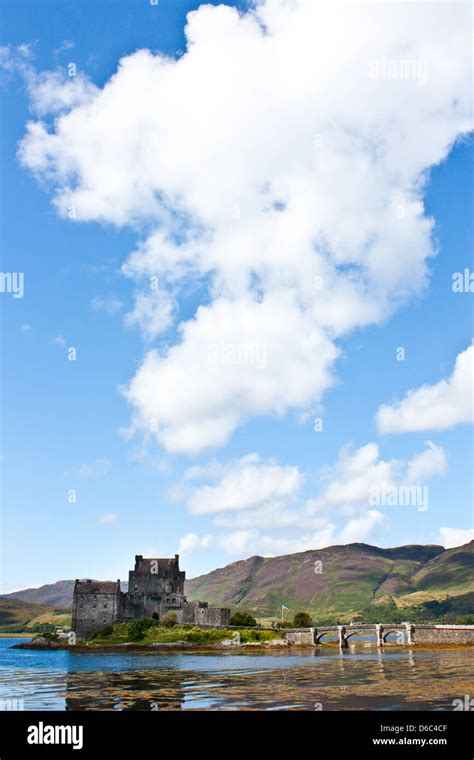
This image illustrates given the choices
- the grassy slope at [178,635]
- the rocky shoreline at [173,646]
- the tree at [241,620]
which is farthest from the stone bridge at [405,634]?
the grassy slope at [178,635]

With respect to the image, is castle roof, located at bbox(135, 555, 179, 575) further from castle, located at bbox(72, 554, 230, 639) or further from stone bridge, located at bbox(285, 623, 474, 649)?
stone bridge, located at bbox(285, 623, 474, 649)

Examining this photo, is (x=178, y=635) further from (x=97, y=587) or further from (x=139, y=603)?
(x=97, y=587)

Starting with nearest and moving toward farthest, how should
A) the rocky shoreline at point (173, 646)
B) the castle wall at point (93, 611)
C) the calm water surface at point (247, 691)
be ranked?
the calm water surface at point (247, 691) → the rocky shoreline at point (173, 646) → the castle wall at point (93, 611)

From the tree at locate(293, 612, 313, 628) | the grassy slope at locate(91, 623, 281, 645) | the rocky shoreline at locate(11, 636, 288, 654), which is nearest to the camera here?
the rocky shoreline at locate(11, 636, 288, 654)

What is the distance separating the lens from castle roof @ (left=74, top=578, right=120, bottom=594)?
152m

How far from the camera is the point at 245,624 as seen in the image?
15862 cm

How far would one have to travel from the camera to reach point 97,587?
153 m

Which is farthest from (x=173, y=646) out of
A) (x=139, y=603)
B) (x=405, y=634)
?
(x=405, y=634)

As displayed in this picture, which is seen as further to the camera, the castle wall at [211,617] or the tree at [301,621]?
the tree at [301,621]

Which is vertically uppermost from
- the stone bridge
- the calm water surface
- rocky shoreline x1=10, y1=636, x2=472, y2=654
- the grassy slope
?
the calm water surface

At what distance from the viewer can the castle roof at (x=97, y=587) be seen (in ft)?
498

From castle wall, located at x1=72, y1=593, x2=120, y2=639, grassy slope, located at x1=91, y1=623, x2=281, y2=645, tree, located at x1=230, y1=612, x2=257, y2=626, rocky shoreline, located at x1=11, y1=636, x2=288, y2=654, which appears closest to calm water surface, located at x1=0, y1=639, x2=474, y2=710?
rocky shoreline, located at x1=11, y1=636, x2=288, y2=654

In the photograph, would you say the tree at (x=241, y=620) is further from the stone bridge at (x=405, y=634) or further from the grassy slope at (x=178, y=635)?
the grassy slope at (x=178, y=635)
